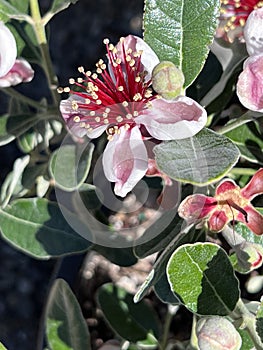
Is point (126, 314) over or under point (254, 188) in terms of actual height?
under

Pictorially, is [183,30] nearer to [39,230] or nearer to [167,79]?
[167,79]

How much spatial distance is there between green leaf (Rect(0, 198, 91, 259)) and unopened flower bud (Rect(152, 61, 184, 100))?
353mm

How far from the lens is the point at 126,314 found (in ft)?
3.68

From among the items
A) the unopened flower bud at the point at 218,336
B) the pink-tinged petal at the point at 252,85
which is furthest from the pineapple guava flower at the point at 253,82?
the unopened flower bud at the point at 218,336

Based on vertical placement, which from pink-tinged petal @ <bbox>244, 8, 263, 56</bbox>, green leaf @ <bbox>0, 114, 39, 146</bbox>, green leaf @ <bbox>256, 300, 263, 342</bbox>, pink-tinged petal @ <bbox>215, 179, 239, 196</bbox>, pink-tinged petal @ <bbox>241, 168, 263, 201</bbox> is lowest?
green leaf @ <bbox>256, 300, 263, 342</bbox>

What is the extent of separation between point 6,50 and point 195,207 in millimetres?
276

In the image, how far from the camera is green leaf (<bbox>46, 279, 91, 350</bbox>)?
39.2 inches

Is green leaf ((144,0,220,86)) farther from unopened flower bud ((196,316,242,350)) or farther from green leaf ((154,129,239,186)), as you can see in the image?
unopened flower bud ((196,316,242,350))

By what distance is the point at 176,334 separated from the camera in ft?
4.22

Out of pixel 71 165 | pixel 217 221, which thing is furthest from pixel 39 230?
pixel 217 221

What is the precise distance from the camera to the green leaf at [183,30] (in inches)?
28.8

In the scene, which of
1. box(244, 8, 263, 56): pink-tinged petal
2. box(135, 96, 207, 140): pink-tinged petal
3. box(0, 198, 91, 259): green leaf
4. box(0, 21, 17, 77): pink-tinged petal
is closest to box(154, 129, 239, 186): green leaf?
box(135, 96, 207, 140): pink-tinged petal

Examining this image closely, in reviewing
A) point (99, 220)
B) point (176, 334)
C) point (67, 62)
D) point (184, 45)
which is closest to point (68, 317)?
point (99, 220)

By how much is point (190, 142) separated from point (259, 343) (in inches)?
8.6
